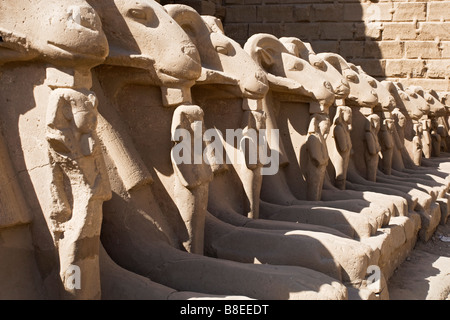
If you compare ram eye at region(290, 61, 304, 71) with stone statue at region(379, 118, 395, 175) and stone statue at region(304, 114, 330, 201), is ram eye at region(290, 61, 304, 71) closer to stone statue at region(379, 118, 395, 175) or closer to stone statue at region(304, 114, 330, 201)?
stone statue at region(304, 114, 330, 201)

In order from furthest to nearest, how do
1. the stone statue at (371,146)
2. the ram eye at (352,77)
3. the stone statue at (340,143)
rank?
the ram eye at (352,77) < the stone statue at (371,146) < the stone statue at (340,143)

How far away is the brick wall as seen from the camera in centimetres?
1023

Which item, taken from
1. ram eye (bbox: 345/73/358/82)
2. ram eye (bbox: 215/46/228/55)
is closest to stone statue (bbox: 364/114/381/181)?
ram eye (bbox: 345/73/358/82)

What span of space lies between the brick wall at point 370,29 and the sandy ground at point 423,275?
5331 mm

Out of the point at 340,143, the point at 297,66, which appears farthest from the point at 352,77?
the point at 297,66

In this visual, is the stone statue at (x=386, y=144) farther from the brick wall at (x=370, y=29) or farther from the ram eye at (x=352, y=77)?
the brick wall at (x=370, y=29)

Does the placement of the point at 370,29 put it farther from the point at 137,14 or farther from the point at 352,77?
the point at 137,14

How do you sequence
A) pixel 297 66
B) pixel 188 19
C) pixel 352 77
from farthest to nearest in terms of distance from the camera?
pixel 352 77 → pixel 297 66 → pixel 188 19

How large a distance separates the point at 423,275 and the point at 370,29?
6.67 meters

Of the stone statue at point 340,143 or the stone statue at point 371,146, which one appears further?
the stone statue at point 371,146

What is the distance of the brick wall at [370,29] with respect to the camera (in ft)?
33.6

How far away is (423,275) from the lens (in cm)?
458

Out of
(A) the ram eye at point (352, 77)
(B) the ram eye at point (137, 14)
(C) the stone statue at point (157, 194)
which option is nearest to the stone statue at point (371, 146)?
(A) the ram eye at point (352, 77)

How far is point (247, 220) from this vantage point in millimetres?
3961
